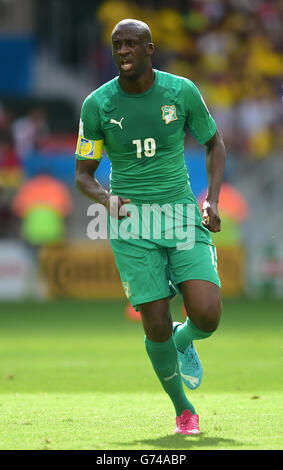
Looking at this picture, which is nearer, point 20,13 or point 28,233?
point 28,233

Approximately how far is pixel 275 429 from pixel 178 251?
131cm

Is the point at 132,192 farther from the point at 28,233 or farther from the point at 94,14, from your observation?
the point at 94,14

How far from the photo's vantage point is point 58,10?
25.4m

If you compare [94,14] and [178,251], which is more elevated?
[94,14]

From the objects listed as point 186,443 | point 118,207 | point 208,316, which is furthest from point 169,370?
point 118,207

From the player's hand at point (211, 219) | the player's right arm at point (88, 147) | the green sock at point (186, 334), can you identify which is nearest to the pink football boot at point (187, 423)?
the green sock at point (186, 334)

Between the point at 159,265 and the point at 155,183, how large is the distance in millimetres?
536

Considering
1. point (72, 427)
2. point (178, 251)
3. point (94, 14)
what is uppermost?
point (94, 14)

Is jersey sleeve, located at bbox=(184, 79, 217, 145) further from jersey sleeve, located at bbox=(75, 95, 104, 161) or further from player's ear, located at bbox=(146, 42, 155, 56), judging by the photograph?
jersey sleeve, located at bbox=(75, 95, 104, 161)

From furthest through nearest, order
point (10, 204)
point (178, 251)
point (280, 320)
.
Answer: point (10, 204)
point (280, 320)
point (178, 251)

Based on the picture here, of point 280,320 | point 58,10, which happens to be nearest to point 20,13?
point 58,10

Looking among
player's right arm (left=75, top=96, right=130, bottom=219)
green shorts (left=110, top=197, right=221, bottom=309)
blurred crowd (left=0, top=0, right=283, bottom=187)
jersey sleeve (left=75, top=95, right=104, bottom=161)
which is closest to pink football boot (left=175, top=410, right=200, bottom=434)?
green shorts (left=110, top=197, right=221, bottom=309)

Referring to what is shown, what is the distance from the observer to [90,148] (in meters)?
6.61

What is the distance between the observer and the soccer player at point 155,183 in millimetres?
6395
